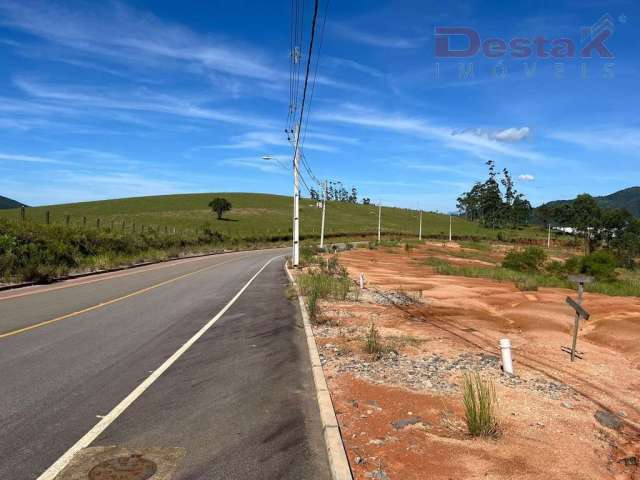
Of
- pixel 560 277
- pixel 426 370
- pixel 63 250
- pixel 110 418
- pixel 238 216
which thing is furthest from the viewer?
pixel 238 216

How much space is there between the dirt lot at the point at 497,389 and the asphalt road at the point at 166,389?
0.71m

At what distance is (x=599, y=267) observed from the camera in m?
31.7

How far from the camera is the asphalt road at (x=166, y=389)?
476 centimetres

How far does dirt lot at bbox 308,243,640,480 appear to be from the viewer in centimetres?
482

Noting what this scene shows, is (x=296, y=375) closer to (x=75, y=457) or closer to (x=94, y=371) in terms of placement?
(x=94, y=371)

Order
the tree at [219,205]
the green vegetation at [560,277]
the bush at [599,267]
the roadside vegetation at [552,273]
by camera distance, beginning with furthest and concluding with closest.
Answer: the tree at [219,205], the bush at [599,267], the roadside vegetation at [552,273], the green vegetation at [560,277]

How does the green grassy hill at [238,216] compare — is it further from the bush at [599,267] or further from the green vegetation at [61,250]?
the bush at [599,267]

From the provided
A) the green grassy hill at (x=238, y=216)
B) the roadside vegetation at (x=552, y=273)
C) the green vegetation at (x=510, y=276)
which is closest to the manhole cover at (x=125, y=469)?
the roadside vegetation at (x=552, y=273)

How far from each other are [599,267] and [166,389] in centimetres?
3232

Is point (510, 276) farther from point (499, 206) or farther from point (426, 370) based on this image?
point (499, 206)

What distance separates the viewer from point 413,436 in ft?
17.7

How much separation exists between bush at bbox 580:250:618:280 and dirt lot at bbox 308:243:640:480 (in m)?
18.8

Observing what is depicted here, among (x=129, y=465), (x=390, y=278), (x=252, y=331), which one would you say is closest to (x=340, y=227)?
(x=390, y=278)

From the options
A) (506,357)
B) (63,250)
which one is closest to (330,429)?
(506,357)
